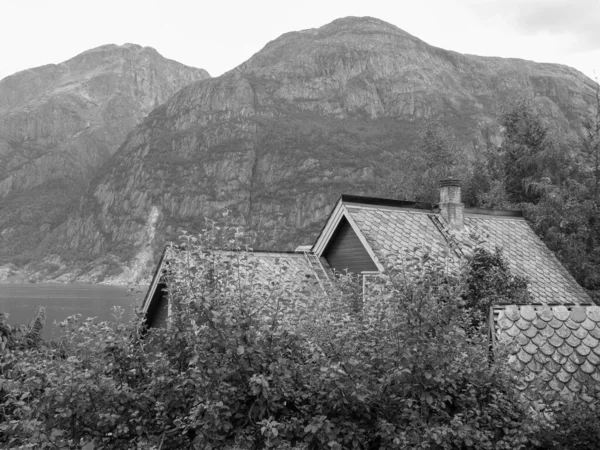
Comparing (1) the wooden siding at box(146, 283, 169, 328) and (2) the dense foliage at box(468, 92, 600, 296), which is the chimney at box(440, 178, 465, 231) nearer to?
(2) the dense foliage at box(468, 92, 600, 296)

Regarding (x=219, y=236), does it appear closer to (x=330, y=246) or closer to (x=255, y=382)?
(x=255, y=382)

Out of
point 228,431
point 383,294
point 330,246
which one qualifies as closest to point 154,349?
point 228,431

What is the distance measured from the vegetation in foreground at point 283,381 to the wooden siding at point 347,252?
11727 mm

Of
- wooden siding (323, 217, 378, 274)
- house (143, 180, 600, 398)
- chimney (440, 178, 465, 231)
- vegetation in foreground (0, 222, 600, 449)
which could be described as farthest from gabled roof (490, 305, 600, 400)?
chimney (440, 178, 465, 231)

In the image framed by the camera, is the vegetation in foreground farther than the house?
No

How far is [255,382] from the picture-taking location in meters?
7.17

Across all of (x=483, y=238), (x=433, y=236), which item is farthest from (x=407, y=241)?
(x=483, y=238)

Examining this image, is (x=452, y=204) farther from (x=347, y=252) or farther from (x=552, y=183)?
(x=552, y=183)

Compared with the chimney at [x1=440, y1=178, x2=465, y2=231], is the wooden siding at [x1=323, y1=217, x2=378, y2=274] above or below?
below

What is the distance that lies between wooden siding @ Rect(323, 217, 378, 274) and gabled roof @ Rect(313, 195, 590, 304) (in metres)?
0.28

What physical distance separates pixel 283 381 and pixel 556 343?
4752 mm

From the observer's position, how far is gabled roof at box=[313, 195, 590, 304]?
64.7 feet

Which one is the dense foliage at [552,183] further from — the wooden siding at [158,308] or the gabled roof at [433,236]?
the wooden siding at [158,308]

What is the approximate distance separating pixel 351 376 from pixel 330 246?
14643 mm
